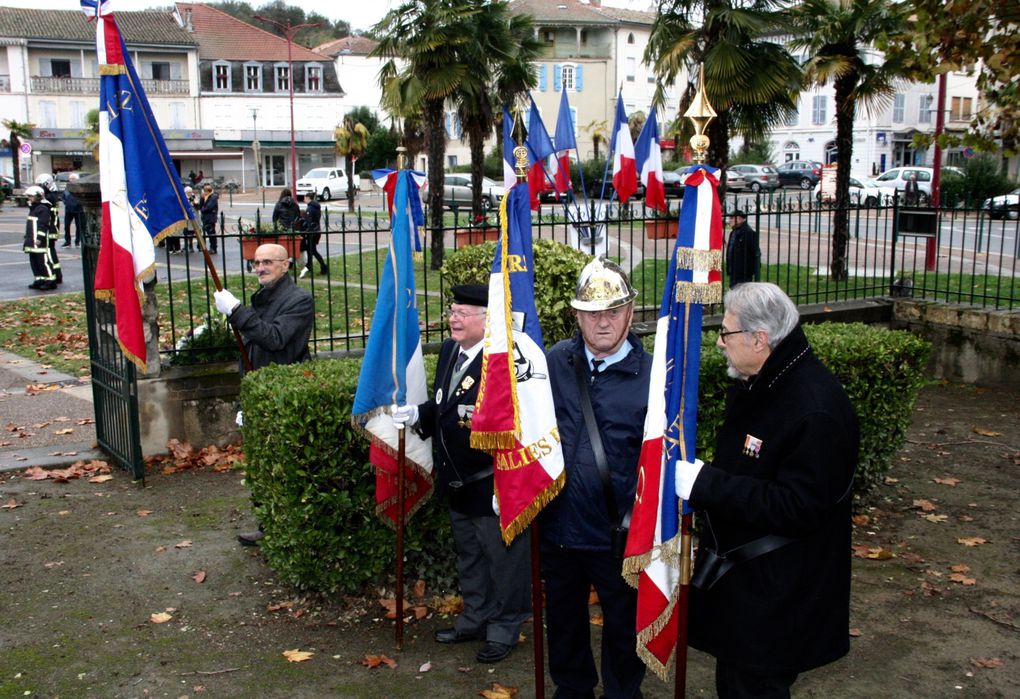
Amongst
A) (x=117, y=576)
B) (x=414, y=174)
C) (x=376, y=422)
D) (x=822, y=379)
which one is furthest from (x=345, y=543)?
(x=822, y=379)

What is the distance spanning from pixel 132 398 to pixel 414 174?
3.46 m

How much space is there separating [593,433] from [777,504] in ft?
3.38

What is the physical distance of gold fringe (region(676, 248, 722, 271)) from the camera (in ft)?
12.6

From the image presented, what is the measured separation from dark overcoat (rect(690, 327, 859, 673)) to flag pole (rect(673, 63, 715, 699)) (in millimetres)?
149

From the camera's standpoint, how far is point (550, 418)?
419cm

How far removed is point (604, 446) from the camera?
421 centimetres

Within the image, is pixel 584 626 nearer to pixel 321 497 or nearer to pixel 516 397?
pixel 516 397

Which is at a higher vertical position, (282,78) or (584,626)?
(282,78)

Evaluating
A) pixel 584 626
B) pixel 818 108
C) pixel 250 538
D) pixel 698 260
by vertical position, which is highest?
pixel 818 108

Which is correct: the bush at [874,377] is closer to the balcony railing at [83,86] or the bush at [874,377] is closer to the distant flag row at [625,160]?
the distant flag row at [625,160]

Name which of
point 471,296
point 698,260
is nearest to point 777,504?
point 698,260

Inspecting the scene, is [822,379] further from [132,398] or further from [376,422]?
[132,398]

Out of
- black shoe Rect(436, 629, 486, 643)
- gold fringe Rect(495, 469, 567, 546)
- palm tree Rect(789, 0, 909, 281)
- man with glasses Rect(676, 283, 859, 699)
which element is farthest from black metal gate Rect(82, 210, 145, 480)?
palm tree Rect(789, 0, 909, 281)

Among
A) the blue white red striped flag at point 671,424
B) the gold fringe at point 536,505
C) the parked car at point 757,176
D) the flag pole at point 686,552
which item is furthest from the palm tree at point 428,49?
the parked car at point 757,176
